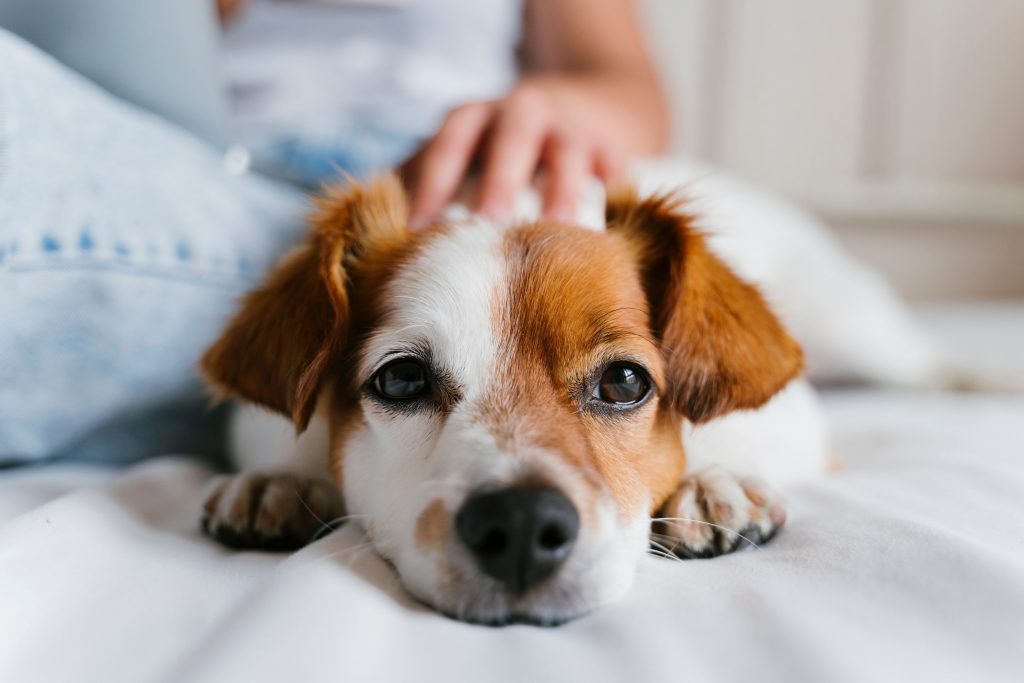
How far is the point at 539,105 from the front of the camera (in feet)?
5.35

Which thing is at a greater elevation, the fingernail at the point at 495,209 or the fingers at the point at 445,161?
the fingers at the point at 445,161

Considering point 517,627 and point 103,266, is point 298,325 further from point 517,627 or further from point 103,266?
Result: point 517,627

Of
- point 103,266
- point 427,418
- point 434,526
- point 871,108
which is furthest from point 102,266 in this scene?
point 871,108

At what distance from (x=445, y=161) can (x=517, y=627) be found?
0.95m

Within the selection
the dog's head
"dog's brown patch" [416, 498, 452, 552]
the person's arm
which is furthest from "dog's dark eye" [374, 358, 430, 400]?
the person's arm

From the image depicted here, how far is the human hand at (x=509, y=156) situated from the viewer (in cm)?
144

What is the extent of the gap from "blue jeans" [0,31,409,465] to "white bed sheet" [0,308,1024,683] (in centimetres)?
22

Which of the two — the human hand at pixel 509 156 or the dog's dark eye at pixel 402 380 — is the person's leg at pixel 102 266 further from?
the dog's dark eye at pixel 402 380

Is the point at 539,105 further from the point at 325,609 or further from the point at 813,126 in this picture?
the point at 813,126

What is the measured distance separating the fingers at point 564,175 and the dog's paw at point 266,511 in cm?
63

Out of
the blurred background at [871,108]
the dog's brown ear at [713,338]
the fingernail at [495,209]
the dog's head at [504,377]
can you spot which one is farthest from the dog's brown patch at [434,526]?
the blurred background at [871,108]

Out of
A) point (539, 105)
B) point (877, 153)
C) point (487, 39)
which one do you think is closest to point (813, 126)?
point (877, 153)

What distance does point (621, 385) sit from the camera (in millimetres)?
1022

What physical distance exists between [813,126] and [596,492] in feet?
11.3
